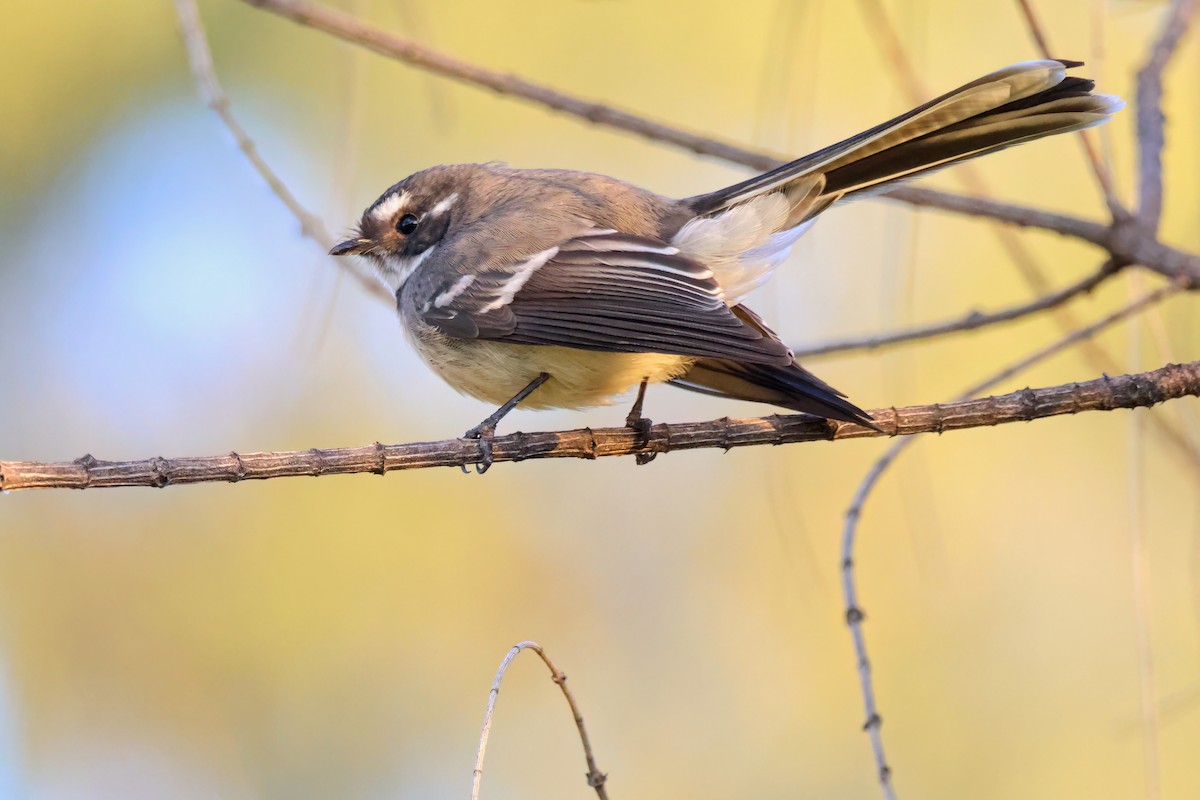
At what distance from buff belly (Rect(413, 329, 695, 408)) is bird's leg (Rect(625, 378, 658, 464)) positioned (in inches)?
1.5

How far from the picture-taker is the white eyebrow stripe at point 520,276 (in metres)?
3.46

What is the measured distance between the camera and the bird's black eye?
418 centimetres

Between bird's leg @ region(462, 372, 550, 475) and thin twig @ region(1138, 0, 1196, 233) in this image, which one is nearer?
thin twig @ region(1138, 0, 1196, 233)

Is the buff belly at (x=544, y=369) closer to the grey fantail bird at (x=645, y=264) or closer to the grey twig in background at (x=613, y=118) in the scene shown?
the grey fantail bird at (x=645, y=264)

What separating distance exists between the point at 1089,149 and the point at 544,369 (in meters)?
1.60

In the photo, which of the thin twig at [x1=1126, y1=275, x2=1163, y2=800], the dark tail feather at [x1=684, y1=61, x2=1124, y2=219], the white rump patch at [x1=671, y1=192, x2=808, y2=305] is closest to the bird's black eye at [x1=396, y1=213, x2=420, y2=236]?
the white rump patch at [x1=671, y1=192, x2=808, y2=305]

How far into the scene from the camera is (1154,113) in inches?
123

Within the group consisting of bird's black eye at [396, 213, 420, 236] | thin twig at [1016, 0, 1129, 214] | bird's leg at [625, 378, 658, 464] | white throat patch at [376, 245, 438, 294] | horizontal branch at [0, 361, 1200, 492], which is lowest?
horizontal branch at [0, 361, 1200, 492]

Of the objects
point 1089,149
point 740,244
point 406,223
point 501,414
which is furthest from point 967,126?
point 406,223

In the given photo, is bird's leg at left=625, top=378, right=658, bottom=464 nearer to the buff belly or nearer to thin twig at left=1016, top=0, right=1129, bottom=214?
the buff belly

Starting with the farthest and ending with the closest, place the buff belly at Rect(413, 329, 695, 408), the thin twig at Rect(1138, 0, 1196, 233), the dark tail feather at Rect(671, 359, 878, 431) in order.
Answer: the buff belly at Rect(413, 329, 695, 408), the thin twig at Rect(1138, 0, 1196, 233), the dark tail feather at Rect(671, 359, 878, 431)

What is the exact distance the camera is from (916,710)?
5.00 metres

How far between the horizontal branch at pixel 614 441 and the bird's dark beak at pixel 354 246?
158 centimetres

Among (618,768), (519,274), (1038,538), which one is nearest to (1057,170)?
(1038,538)
